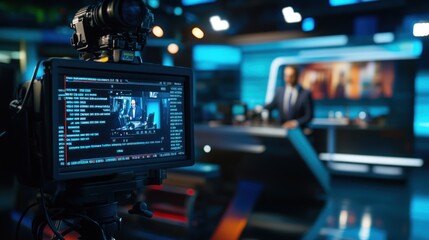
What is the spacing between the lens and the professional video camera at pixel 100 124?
38.9 inches

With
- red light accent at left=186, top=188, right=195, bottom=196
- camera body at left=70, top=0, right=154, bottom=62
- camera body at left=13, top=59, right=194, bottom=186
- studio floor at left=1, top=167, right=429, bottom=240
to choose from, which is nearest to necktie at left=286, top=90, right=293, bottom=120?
studio floor at left=1, top=167, right=429, bottom=240

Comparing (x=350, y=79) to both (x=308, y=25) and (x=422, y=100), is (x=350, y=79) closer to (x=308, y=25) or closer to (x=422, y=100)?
(x=422, y=100)

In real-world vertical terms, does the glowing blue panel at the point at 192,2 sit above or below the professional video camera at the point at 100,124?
above

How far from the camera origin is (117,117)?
3.68 ft

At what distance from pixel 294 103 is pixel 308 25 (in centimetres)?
137

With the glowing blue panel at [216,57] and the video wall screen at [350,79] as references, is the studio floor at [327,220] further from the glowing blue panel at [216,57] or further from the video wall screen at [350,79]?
the glowing blue panel at [216,57]

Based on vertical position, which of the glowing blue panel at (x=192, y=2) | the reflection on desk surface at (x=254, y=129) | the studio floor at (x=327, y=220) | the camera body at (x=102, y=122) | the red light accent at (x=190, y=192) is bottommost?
the studio floor at (x=327, y=220)

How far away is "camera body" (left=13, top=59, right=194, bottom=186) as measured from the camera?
98 centimetres

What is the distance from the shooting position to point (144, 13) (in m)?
1.14

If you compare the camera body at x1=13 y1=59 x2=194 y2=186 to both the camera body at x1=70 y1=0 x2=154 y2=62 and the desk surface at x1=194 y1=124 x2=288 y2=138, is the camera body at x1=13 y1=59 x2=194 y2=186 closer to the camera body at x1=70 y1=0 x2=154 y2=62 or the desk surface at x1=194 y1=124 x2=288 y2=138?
the camera body at x1=70 y1=0 x2=154 y2=62

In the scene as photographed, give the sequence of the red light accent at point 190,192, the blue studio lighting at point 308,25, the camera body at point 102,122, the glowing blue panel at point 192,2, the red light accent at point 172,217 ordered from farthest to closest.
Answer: the glowing blue panel at point 192,2 → the blue studio lighting at point 308,25 → the red light accent at point 190,192 → the red light accent at point 172,217 → the camera body at point 102,122

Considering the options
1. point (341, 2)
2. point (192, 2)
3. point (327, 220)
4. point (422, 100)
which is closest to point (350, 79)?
point (422, 100)

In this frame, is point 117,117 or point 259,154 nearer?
point 117,117

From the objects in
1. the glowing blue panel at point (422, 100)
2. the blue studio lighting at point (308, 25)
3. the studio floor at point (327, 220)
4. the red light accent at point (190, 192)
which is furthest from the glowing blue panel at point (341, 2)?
the red light accent at point (190, 192)
